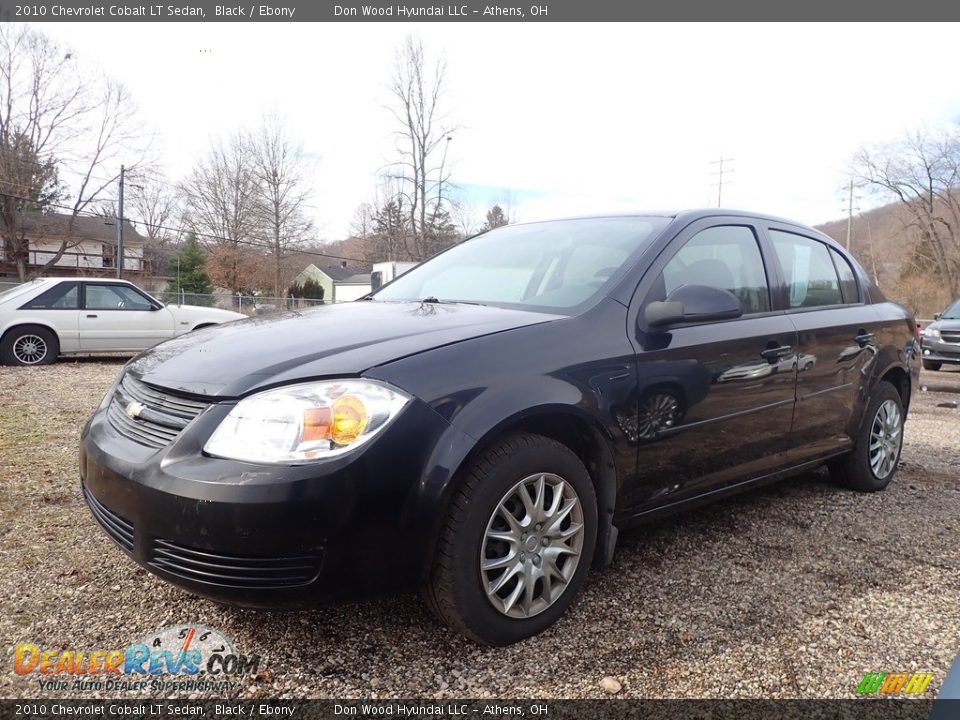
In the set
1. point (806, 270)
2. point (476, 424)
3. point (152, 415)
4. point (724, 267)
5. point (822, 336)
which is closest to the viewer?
point (476, 424)

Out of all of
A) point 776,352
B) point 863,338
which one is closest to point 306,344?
point 776,352

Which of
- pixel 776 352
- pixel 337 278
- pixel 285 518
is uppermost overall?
pixel 337 278

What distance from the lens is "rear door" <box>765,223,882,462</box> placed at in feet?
11.1

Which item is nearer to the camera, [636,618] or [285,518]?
[285,518]

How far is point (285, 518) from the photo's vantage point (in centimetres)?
183

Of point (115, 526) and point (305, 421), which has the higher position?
point (305, 421)

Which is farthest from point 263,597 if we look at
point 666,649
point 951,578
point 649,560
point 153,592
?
point 951,578

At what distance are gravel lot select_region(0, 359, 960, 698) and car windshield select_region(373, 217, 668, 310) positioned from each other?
1266mm

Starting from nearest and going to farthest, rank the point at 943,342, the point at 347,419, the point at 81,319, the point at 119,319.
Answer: the point at 347,419, the point at 81,319, the point at 119,319, the point at 943,342

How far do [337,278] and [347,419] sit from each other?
5654 cm

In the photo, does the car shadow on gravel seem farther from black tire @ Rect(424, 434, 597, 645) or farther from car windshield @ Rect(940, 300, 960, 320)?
car windshield @ Rect(940, 300, 960, 320)

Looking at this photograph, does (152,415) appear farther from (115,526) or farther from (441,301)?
(441,301)

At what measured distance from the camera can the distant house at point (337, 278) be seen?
149 feet

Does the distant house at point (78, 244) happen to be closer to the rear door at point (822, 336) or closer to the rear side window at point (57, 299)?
the rear side window at point (57, 299)
